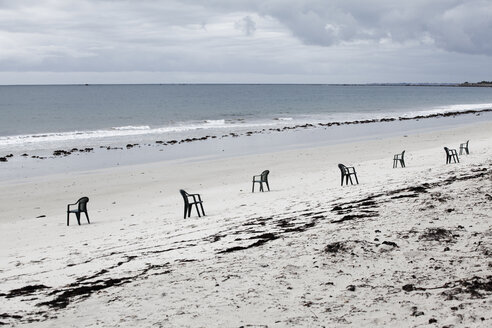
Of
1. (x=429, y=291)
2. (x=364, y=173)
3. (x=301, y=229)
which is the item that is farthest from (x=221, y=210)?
(x=429, y=291)

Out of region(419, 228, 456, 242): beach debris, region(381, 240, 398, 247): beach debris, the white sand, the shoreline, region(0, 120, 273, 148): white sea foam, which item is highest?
region(0, 120, 273, 148): white sea foam

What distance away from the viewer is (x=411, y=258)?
21.2ft

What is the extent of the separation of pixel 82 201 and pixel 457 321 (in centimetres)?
985

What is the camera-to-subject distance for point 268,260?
700 centimetres

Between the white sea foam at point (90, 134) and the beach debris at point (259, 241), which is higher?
the white sea foam at point (90, 134)

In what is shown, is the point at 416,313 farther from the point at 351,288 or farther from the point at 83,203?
the point at 83,203

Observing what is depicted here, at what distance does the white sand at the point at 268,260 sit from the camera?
5.30 meters

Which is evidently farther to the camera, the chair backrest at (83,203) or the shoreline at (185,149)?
the shoreline at (185,149)

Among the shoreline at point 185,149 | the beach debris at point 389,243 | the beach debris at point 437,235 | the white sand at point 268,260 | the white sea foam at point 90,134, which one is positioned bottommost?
the white sand at point 268,260

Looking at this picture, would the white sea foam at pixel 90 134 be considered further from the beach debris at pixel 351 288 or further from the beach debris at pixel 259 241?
the beach debris at pixel 351 288

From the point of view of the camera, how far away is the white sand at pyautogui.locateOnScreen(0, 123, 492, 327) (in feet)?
17.4

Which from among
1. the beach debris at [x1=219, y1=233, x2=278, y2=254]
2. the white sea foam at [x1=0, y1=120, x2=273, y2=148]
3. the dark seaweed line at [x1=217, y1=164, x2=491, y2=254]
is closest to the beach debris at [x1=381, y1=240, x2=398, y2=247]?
the dark seaweed line at [x1=217, y1=164, x2=491, y2=254]

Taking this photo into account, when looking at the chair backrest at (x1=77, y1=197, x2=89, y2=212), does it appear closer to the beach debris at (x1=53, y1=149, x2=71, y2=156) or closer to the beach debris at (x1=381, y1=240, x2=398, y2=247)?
the beach debris at (x1=381, y1=240, x2=398, y2=247)

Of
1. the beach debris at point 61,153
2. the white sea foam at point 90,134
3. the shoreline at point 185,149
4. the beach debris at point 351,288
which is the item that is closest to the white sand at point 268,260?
the beach debris at point 351,288
